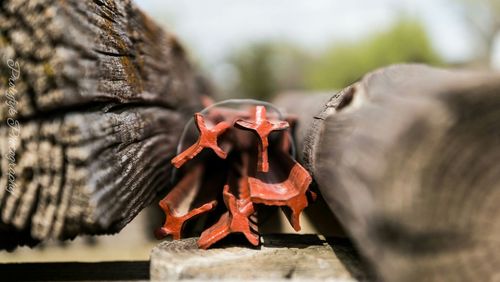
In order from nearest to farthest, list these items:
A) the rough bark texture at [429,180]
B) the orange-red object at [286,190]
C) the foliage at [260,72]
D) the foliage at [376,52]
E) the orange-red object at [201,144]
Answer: the rough bark texture at [429,180], the orange-red object at [286,190], the orange-red object at [201,144], the foliage at [260,72], the foliage at [376,52]

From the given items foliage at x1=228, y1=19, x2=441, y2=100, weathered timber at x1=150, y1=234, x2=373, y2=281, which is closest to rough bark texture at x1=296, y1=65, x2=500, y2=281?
weathered timber at x1=150, y1=234, x2=373, y2=281

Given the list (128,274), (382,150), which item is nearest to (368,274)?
(382,150)

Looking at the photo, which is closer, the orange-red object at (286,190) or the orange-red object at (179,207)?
the orange-red object at (286,190)

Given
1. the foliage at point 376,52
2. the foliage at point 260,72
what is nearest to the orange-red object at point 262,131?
the foliage at point 260,72

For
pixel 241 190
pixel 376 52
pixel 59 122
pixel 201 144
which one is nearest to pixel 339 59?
pixel 376 52

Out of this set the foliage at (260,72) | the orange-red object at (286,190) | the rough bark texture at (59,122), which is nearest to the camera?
the rough bark texture at (59,122)

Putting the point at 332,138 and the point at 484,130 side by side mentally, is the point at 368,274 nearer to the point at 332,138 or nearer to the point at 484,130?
the point at 332,138

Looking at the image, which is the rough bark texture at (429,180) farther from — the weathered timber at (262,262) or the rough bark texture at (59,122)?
the rough bark texture at (59,122)
